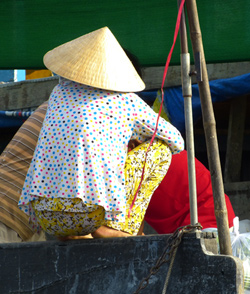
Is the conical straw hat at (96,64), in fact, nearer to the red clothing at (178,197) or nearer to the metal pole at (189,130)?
the metal pole at (189,130)

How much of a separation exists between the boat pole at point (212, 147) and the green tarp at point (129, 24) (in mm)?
Result: 878

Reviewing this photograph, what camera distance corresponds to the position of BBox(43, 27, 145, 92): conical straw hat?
8.13 ft

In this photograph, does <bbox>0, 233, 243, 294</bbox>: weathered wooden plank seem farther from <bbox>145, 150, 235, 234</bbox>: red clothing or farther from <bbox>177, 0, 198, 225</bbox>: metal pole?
<bbox>145, 150, 235, 234</bbox>: red clothing

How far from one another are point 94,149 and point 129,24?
4.23 feet

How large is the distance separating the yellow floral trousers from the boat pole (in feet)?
0.84

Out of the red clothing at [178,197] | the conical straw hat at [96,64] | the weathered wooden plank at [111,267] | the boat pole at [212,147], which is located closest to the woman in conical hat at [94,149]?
the conical straw hat at [96,64]

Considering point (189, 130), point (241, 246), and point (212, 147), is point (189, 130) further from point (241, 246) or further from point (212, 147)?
point (241, 246)

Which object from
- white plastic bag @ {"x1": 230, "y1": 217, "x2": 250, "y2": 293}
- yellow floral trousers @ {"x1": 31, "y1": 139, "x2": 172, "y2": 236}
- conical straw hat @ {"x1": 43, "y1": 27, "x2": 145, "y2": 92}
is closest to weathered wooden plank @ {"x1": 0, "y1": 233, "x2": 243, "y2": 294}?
yellow floral trousers @ {"x1": 31, "y1": 139, "x2": 172, "y2": 236}

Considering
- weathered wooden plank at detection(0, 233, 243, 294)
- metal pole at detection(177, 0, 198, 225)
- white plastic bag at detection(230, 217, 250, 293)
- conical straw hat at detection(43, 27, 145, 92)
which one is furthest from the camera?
white plastic bag at detection(230, 217, 250, 293)

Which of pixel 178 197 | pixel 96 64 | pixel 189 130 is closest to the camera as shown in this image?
pixel 189 130

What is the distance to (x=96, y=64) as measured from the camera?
2.53 meters

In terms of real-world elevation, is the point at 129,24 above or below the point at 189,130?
above

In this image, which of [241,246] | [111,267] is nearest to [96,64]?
[111,267]

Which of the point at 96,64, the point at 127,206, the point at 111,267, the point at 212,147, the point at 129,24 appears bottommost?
the point at 111,267
